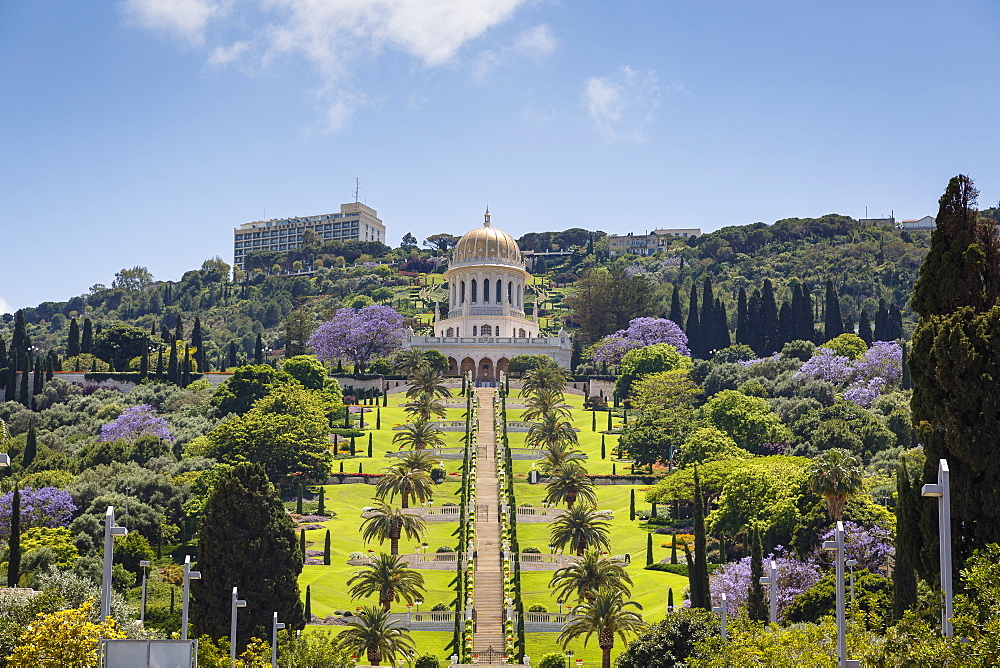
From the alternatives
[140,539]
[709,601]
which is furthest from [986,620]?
[140,539]

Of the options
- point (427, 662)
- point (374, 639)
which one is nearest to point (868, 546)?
point (427, 662)

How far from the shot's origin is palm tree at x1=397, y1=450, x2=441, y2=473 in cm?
7162

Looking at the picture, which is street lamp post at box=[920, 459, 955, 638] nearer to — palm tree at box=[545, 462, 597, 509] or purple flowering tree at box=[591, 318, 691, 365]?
palm tree at box=[545, 462, 597, 509]

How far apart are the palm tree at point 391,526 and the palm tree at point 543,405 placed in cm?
2539

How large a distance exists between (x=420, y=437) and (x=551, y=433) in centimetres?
838

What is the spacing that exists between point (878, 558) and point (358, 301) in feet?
398

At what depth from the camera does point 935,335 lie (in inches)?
1395

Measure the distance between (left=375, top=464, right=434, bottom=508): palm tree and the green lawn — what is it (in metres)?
1.88

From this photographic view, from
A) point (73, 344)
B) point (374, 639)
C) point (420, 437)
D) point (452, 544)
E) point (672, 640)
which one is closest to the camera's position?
point (672, 640)

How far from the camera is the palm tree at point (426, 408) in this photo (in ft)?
289

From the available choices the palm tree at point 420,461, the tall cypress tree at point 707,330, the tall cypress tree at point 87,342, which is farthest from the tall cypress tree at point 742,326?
the tall cypress tree at point 87,342

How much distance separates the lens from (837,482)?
55.6 meters

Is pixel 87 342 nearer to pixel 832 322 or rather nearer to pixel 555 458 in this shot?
pixel 555 458

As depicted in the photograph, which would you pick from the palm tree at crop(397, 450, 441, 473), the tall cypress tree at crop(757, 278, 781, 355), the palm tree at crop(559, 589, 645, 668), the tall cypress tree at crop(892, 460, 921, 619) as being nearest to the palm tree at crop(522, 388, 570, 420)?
the palm tree at crop(397, 450, 441, 473)
